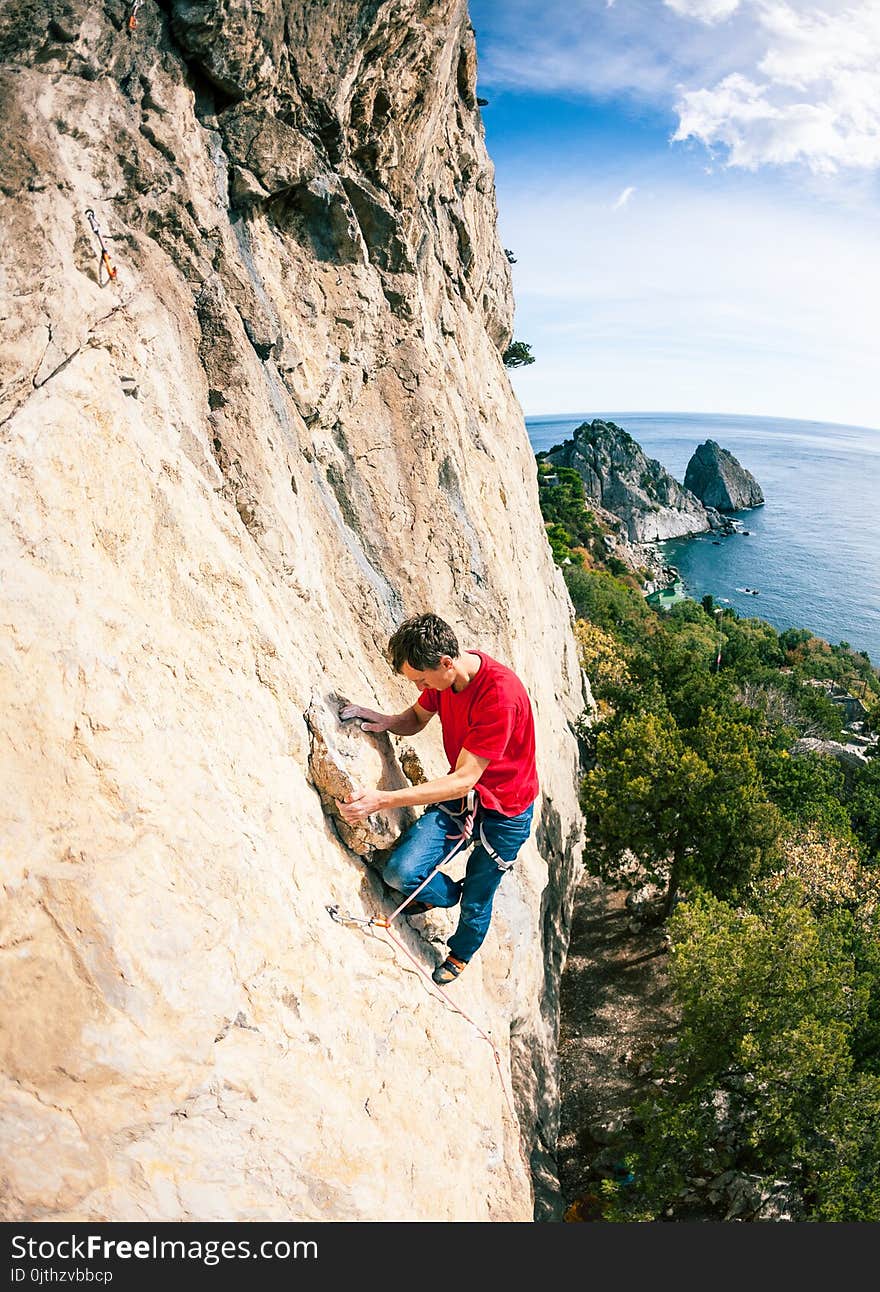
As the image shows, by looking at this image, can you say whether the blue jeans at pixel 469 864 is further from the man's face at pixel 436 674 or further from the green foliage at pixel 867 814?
the green foliage at pixel 867 814

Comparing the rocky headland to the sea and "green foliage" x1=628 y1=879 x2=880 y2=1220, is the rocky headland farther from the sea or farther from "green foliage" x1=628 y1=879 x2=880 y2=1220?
"green foliage" x1=628 y1=879 x2=880 y2=1220

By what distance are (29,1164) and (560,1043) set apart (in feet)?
65.4

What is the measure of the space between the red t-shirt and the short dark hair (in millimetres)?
530

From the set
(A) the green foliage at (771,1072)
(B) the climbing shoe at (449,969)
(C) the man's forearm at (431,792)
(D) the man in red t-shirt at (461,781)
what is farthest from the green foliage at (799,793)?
(C) the man's forearm at (431,792)

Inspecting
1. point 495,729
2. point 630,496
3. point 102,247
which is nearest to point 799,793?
point 495,729

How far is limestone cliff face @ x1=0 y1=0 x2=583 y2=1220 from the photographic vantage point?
17.6ft

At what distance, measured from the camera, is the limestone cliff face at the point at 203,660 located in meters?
5.37

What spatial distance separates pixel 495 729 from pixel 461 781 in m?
0.63

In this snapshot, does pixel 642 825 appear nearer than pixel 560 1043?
No

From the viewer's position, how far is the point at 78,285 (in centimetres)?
684

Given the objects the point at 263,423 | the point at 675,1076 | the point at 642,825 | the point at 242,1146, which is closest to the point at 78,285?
the point at 263,423

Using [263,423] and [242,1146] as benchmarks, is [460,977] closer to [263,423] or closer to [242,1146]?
[242,1146]

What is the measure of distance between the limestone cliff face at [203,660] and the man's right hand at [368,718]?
8.8 inches

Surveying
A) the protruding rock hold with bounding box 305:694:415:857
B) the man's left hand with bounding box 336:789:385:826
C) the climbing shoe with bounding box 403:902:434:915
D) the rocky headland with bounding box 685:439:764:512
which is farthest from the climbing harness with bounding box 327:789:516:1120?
the rocky headland with bounding box 685:439:764:512
